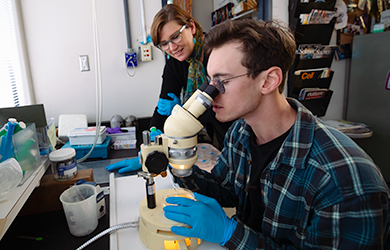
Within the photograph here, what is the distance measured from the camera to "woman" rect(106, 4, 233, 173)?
1.52m

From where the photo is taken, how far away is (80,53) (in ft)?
7.48

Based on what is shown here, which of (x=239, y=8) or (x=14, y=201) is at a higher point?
(x=239, y=8)

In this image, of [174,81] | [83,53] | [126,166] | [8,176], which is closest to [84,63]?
[83,53]

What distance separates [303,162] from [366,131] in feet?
7.11

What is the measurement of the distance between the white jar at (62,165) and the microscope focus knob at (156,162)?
1.87 ft

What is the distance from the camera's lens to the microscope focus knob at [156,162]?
769 mm

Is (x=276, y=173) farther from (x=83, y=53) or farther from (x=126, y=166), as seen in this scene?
(x=83, y=53)

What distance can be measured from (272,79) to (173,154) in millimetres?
459

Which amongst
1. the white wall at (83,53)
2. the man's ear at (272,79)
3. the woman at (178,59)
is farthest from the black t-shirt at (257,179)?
the white wall at (83,53)

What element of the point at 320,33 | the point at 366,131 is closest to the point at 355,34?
the point at 320,33

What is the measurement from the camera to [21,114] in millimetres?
1128

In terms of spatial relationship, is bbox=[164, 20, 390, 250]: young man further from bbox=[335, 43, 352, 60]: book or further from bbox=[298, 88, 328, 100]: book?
bbox=[335, 43, 352, 60]: book

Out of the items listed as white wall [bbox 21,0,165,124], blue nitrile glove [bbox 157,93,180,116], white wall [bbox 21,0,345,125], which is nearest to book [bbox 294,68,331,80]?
white wall [bbox 21,0,345,125]

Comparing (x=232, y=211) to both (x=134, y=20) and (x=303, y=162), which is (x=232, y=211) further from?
(x=134, y=20)
